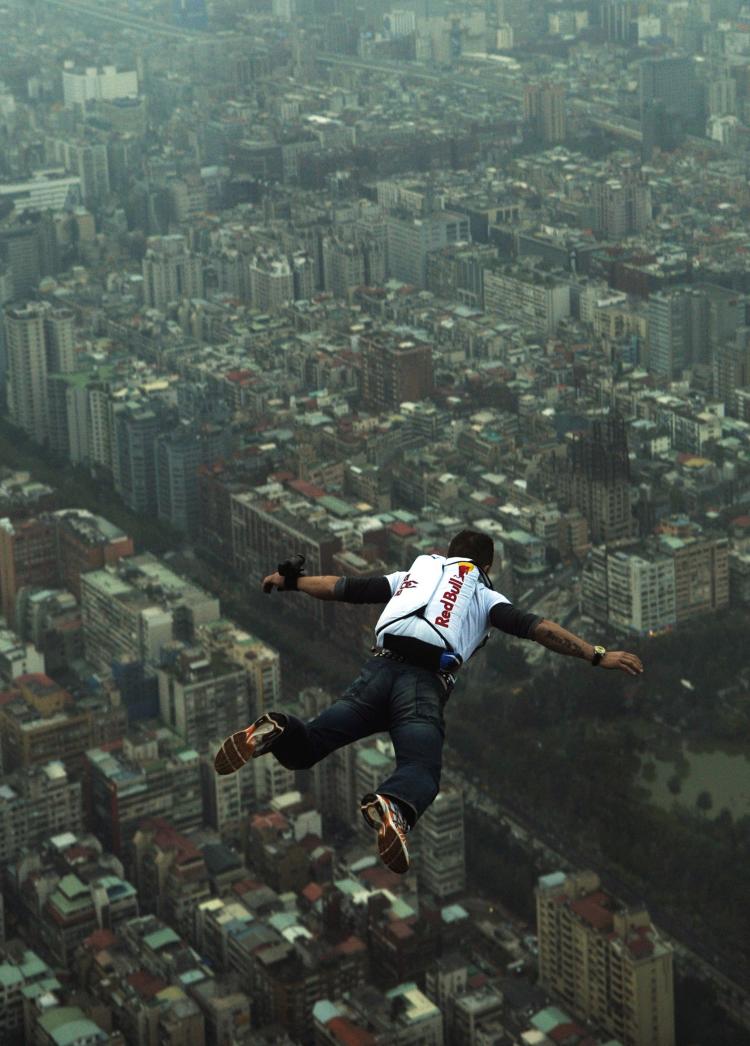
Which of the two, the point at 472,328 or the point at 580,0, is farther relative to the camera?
the point at 580,0

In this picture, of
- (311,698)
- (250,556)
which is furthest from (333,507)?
(311,698)

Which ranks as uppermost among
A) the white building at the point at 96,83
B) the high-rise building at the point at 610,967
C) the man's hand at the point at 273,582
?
the man's hand at the point at 273,582

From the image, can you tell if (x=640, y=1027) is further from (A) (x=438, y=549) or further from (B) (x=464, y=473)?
(B) (x=464, y=473)

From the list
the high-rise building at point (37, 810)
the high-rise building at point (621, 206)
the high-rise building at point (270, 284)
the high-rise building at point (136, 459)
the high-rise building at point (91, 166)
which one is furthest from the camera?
the high-rise building at point (91, 166)

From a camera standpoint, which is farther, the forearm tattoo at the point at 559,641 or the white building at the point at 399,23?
the white building at the point at 399,23

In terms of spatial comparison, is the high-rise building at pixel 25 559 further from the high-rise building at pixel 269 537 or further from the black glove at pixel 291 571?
the black glove at pixel 291 571

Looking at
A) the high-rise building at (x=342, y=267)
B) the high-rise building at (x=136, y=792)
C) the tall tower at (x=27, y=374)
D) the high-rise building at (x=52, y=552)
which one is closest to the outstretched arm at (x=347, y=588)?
the high-rise building at (x=136, y=792)

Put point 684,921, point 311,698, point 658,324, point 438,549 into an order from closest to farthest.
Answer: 1. point 684,921
2. point 311,698
3. point 438,549
4. point 658,324
